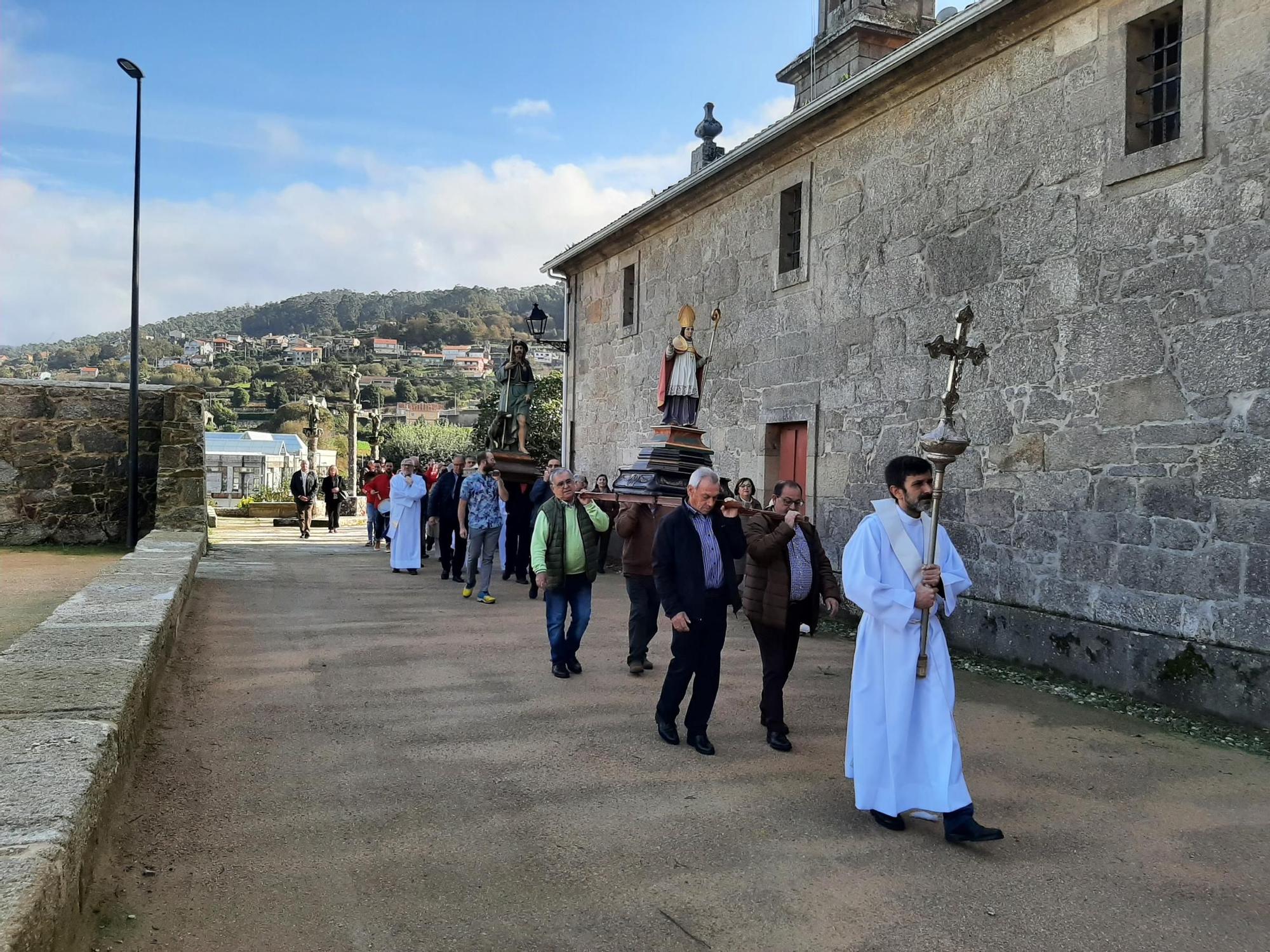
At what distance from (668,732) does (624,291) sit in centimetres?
1241

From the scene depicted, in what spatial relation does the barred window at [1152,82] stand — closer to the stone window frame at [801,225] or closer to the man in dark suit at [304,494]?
the stone window frame at [801,225]

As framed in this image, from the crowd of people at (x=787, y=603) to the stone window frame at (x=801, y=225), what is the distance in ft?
16.3

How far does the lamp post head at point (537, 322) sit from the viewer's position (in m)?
16.6

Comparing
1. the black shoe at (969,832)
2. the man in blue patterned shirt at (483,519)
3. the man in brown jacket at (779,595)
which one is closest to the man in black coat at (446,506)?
the man in blue patterned shirt at (483,519)

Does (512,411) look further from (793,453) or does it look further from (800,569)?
(800,569)

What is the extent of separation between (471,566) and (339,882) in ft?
25.0

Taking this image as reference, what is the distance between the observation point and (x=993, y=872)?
3908 mm

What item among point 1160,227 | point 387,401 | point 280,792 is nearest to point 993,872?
point 280,792

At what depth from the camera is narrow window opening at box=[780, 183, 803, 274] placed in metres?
12.3

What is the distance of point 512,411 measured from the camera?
15.2 meters

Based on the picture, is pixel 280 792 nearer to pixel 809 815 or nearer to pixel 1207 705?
pixel 809 815

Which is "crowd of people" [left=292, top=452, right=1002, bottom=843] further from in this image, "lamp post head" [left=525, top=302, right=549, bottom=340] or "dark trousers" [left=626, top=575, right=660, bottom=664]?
"lamp post head" [left=525, top=302, right=549, bottom=340]

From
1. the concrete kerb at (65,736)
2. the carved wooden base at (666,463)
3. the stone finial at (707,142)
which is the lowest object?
the concrete kerb at (65,736)

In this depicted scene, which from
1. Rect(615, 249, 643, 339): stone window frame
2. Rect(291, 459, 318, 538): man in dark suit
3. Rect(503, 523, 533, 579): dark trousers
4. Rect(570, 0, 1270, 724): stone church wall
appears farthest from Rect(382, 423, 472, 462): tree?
A: Rect(570, 0, 1270, 724): stone church wall
